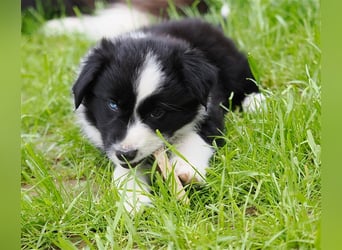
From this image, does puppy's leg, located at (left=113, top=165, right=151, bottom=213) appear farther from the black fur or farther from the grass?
the black fur

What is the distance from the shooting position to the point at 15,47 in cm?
191

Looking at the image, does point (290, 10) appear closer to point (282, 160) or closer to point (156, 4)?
A: point (156, 4)

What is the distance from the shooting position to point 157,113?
10.9ft

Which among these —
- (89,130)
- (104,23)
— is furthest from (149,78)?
(104,23)

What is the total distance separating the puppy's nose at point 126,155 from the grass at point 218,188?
0.50ft

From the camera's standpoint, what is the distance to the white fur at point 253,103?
361 cm

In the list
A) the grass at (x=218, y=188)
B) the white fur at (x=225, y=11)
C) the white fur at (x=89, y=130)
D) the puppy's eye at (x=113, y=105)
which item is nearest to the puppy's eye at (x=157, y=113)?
the puppy's eye at (x=113, y=105)

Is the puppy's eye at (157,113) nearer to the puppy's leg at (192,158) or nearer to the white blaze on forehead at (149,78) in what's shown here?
the white blaze on forehead at (149,78)

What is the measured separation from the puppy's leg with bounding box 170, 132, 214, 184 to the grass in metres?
0.06

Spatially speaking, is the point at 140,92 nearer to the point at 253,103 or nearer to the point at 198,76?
the point at 198,76

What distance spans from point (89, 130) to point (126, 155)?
61 centimetres

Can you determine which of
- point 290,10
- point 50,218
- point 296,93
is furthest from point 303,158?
point 290,10

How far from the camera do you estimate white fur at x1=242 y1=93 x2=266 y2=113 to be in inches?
142

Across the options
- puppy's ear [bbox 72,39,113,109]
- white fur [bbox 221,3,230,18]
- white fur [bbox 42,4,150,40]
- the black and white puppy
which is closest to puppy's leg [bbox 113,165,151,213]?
the black and white puppy
